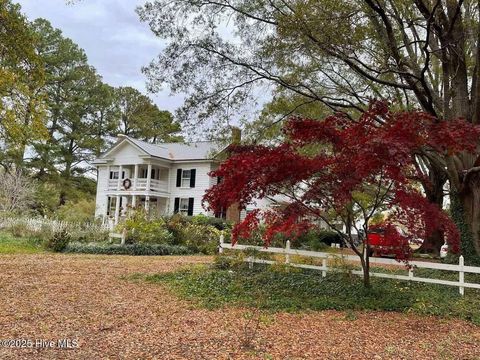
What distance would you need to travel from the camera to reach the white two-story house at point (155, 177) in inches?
1192

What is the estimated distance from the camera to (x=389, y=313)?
7.86 m

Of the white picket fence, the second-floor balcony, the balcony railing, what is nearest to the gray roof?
the second-floor balcony

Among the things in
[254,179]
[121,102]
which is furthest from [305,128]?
[121,102]

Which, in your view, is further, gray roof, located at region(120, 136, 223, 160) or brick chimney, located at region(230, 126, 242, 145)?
gray roof, located at region(120, 136, 223, 160)

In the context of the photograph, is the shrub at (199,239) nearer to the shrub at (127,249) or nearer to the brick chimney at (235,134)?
the shrub at (127,249)

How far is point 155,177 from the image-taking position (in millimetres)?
32219

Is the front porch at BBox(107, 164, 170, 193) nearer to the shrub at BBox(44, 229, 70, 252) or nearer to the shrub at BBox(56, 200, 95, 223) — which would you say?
the shrub at BBox(56, 200, 95, 223)

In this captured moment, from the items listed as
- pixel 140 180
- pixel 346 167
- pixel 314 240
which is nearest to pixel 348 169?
pixel 346 167

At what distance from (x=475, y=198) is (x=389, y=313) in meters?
5.56

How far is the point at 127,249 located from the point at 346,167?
10942 millimetres

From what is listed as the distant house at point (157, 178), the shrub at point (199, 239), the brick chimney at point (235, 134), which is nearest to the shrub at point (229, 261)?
the brick chimney at point (235, 134)

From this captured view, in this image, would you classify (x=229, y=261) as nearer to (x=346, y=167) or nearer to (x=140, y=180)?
(x=346, y=167)

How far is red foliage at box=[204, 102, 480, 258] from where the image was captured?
7.24 metres

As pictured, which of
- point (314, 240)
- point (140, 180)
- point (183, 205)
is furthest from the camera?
point (183, 205)
